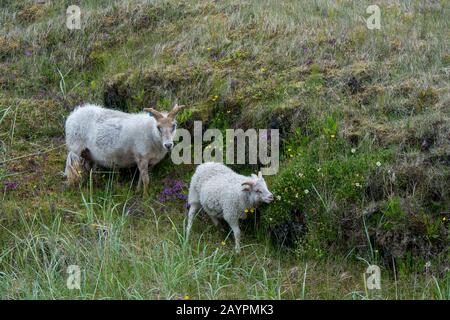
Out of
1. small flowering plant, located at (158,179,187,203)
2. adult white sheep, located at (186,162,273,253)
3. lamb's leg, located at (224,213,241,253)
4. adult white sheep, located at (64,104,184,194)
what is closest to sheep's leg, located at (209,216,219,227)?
adult white sheep, located at (186,162,273,253)

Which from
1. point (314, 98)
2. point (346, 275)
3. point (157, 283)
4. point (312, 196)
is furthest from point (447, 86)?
point (157, 283)

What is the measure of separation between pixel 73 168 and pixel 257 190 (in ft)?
10.3

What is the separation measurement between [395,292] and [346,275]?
0.69 m

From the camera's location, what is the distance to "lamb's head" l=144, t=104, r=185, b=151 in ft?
36.9

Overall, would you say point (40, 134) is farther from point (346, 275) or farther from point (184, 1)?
point (346, 275)

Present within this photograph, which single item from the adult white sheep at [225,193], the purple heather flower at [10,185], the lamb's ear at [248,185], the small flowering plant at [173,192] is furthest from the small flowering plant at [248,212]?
the purple heather flower at [10,185]

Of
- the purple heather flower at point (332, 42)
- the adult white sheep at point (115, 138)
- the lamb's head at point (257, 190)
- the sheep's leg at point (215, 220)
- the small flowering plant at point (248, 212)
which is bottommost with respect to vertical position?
the sheep's leg at point (215, 220)

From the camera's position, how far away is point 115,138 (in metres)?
11.9

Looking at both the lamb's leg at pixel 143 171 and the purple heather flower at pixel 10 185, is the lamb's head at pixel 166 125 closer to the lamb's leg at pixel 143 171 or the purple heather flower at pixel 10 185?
the lamb's leg at pixel 143 171

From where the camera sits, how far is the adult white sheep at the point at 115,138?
1156 cm

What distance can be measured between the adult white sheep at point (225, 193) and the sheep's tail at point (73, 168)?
6.20 ft

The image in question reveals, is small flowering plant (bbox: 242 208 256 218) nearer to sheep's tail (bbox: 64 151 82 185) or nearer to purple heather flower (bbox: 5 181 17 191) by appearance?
sheep's tail (bbox: 64 151 82 185)

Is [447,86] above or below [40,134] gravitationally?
above

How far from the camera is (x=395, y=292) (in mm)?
9297
